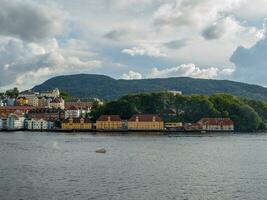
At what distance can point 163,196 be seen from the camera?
30.3m

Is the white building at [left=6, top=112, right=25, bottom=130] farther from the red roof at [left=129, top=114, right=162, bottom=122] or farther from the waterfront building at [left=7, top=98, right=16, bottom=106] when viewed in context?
the waterfront building at [left=7, top=98, right=16, bottom=106]

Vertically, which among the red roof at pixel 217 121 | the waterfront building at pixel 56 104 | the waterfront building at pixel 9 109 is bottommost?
the red roof at pixel 217 121

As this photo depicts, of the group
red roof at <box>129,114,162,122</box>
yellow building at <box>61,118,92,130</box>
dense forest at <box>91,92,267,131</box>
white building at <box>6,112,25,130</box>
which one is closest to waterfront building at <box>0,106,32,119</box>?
white building at <box>6,112,25,130</box>

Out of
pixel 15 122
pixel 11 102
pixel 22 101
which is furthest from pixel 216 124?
pixel 11 102

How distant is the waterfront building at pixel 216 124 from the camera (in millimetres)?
125812

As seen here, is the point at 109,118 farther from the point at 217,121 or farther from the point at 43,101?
the point at 43,101

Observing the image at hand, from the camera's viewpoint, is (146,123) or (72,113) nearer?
(146,123)

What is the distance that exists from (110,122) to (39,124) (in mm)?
21270

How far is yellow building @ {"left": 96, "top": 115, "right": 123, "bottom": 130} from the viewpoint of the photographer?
415 ft

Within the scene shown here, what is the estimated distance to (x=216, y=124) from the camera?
127 metres

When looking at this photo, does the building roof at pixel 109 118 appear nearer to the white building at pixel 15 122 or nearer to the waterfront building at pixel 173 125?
the waterfront building at pixel 173 125

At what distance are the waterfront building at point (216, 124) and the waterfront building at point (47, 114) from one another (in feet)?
141

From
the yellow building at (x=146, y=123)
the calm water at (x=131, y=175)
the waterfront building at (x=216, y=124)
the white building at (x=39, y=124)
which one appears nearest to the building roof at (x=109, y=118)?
the yellow building at (x=146, y=123)

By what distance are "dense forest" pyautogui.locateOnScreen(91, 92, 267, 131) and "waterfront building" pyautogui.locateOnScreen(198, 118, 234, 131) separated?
2704 mm
